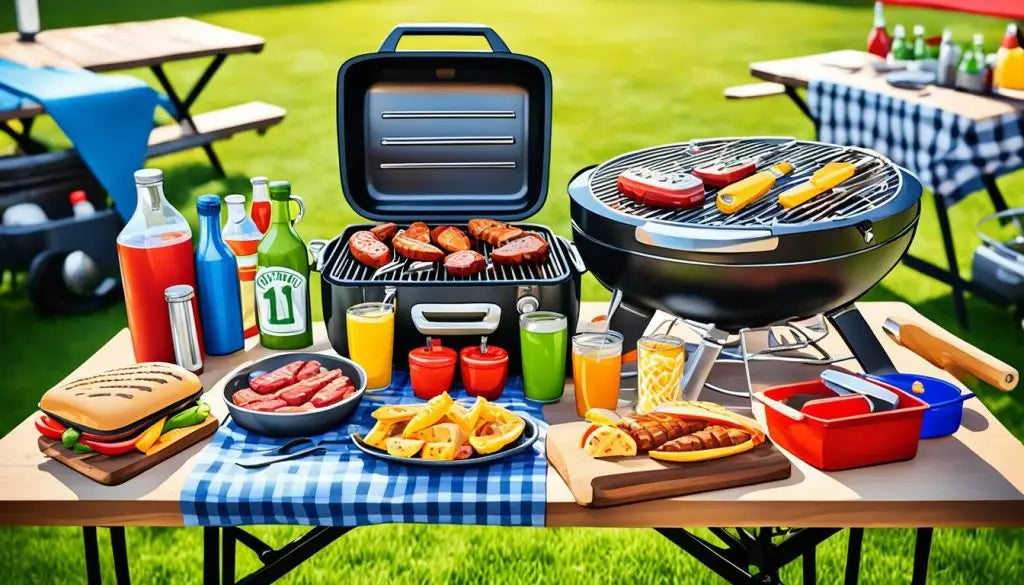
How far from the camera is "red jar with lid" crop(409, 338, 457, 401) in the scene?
200cm

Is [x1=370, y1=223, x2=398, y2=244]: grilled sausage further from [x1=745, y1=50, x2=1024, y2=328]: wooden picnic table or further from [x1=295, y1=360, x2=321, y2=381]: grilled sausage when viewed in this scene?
[x1=745, y1=50, x2=1024, y2=328]: wooden picnic table

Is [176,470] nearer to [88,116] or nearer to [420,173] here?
[420,173]

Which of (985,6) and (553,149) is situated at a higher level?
(985,6)

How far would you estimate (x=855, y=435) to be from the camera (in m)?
1.73

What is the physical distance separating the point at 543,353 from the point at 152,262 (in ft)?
2.59

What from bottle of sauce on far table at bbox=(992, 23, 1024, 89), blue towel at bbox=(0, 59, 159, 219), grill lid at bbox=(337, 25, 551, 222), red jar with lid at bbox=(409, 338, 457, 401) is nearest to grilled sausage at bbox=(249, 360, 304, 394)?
red jar with lid at bbox=(409, 338, 457, 401)

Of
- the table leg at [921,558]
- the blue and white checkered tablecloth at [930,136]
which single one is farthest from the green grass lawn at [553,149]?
the blue and white checkered tablecloth at [930,136]

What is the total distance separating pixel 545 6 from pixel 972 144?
1060 centimetres

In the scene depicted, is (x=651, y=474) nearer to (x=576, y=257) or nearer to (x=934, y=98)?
(x=576, y=257)

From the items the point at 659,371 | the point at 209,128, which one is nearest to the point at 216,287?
the point at 659,371

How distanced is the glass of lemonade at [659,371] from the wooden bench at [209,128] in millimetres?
4580

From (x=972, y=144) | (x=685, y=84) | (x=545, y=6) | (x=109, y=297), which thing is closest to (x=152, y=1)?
(x=545, y=6)

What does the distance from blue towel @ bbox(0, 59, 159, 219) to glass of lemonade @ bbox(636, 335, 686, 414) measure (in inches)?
139

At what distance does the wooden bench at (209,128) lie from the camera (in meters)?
6.08
